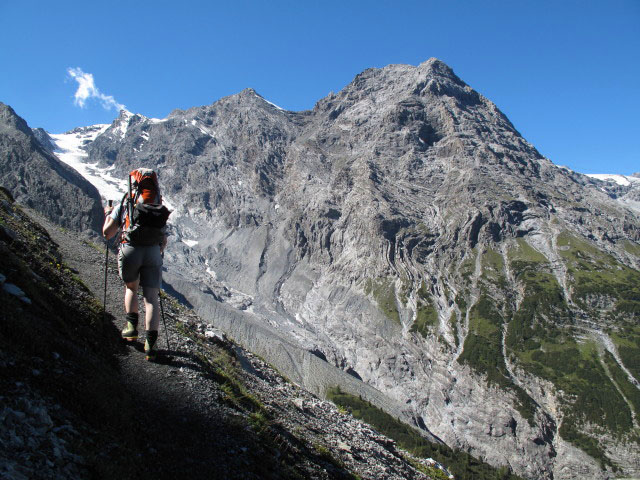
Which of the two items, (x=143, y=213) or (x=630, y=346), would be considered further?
(x=630, y=346)

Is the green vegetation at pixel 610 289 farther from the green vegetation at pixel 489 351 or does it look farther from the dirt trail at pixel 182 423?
the dirt trail at pixel 182 423

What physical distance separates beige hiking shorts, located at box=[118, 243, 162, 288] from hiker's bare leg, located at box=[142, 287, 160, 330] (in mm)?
145

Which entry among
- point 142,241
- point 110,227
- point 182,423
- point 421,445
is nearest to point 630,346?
point 421,445

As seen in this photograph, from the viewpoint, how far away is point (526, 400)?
14625cm

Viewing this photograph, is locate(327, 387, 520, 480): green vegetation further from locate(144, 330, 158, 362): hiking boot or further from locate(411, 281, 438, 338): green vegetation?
locate(144, 330, 158, 362): hiking boot

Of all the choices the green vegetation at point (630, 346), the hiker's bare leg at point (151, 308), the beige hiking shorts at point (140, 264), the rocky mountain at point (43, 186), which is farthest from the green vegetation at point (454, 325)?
the beige hiking shorts at point (140, 264)

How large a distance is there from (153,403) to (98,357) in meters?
1.55

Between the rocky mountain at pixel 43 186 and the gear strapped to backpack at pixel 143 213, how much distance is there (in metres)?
185

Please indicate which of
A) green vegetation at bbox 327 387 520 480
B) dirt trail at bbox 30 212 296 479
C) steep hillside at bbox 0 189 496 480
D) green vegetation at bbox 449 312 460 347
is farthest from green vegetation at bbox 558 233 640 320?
dirt trail at bbox 30 212 296 479

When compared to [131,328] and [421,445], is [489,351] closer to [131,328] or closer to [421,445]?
[421,445]

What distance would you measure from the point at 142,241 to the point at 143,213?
670 millimetres

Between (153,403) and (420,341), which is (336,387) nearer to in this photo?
(420,341)

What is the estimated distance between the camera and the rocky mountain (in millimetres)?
168750

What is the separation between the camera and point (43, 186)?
178 metres
